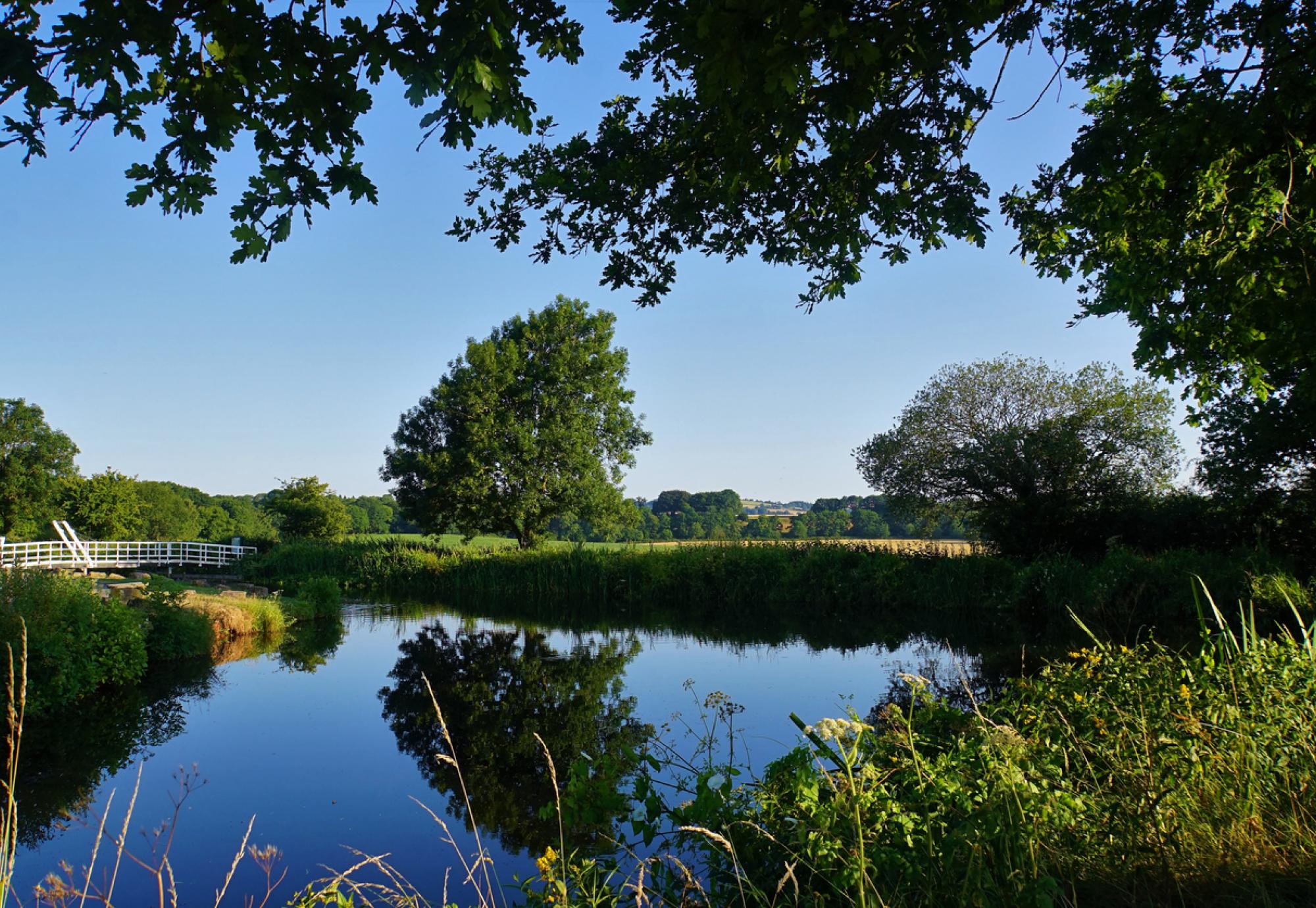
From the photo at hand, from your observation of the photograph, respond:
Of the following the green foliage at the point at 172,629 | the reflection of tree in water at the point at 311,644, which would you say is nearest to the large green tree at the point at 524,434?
the reflection of tree in water at the point at 311,644

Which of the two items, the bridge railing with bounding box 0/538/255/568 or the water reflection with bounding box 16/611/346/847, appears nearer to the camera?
the water reflection with bounding box 16/611/346/847

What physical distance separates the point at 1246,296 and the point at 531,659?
9682mm

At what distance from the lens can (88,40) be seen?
2.61m

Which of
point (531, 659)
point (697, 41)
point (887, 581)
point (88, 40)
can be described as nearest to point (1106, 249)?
point (697, 41)

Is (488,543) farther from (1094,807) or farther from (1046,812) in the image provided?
(1046,812)

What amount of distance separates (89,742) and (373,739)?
2.62 meters

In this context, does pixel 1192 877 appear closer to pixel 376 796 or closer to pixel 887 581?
pixel 376 796

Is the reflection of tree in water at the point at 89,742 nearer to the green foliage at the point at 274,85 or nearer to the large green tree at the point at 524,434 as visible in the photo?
the green foliage at the point at 274,85

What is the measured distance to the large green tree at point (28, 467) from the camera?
3928 cm

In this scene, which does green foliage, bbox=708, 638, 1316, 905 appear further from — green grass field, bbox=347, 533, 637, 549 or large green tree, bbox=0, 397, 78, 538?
large green tree, bbox=0, 397, 78, 538

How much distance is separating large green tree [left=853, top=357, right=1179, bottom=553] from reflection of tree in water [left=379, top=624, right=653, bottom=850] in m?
8.99

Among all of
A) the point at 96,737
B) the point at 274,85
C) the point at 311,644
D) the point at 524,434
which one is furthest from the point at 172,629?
the point at 524,434

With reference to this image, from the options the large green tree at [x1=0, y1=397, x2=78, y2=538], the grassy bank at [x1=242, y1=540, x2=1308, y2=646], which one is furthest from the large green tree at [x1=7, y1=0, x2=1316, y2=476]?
the large green tree at [x1=0, y1=397, x2=78, y2=538]

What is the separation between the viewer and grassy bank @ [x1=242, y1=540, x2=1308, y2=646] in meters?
12.0
